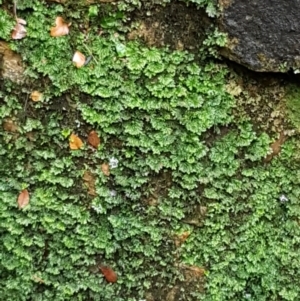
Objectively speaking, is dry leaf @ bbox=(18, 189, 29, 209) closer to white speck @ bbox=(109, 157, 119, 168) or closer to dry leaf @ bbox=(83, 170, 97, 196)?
dry leaf @ bbox=(83, 170, 97, 196)

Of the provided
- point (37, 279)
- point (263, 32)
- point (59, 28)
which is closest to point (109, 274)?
point (37, 279)

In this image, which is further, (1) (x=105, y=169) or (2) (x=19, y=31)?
(1) (x=105, y=169)

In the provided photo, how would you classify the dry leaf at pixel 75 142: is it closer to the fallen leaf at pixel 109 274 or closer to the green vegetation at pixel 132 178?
the green vegetation at pixel 132 178

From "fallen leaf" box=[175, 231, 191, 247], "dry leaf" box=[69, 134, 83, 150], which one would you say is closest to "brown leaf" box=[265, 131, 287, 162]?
"fallen leaf" box=[175, 231, 191, 247]

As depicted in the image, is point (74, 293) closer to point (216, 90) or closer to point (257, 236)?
point (257, 236)

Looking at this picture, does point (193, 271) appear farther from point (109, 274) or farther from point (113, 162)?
point (113, 162)

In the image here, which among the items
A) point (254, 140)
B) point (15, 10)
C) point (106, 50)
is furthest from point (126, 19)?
point (254, 140)

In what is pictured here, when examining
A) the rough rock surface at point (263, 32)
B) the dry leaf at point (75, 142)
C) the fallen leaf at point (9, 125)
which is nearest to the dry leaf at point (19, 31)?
the fallen leaf at point (9, 125)
